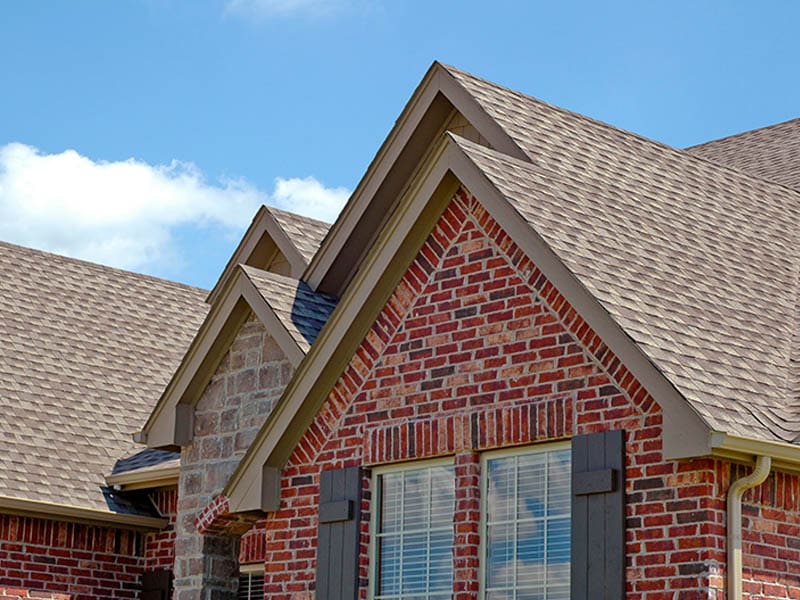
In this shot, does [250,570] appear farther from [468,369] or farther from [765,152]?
[765,152]

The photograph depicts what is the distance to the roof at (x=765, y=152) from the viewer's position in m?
18.3

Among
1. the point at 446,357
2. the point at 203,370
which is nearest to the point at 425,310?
the point at 446,357


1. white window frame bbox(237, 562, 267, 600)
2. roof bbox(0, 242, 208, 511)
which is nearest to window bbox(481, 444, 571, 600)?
white window frame bbox(237, 562, 267, 600)

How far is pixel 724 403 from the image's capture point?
9984mm

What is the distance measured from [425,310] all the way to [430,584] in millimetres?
2162

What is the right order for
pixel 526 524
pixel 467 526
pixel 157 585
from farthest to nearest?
pixel 157 585 → pixel 467 526 → pixel 526 524

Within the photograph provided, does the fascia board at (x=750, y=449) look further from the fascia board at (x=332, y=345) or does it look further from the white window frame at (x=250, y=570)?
the white window frame at (x=250, y=570)

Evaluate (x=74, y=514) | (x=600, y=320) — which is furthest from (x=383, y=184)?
(x=600, y=320)

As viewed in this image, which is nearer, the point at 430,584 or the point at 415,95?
the point at 430,584

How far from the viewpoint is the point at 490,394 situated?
11203mm

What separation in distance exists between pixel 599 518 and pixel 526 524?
2.57ft

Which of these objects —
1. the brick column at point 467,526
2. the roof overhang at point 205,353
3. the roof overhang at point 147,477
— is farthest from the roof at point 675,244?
the roof overhang at point 147,477

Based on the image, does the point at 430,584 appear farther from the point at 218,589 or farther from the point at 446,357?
the point at 218,589

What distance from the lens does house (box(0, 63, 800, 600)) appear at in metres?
9.97
